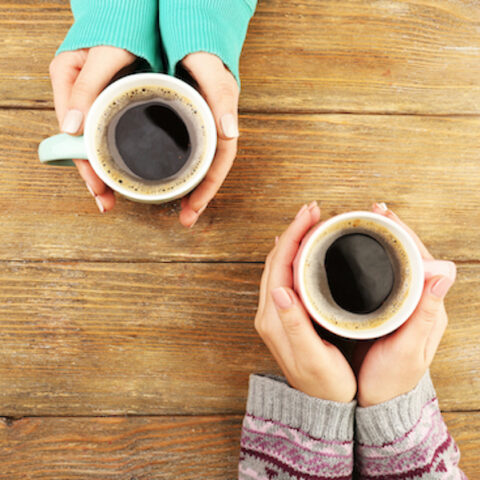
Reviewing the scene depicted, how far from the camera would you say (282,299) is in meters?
0.59

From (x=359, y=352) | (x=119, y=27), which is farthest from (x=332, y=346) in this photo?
(x=119, y=27)

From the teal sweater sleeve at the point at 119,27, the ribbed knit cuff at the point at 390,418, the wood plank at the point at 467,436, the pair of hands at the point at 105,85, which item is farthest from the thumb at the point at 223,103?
the wood plank at the point at 467,436

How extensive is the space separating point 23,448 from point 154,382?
280mm

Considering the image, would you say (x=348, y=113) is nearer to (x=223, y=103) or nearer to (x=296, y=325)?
(x=223, y=103)

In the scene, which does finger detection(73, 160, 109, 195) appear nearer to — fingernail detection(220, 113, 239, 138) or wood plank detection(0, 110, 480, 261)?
wood plank detection(0, 110, 480, 261)

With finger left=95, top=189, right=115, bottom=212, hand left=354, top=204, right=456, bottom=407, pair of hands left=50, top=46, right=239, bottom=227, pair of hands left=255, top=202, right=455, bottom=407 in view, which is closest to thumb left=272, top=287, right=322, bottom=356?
pair of hands left=255, top=202, right=455, bottom=407

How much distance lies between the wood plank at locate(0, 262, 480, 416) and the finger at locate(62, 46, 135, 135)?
0.97 feet

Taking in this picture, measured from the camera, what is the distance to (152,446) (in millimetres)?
791

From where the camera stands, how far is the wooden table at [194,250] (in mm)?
787

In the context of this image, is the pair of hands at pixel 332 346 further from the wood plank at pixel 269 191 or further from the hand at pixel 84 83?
the hand at pixel 84 83

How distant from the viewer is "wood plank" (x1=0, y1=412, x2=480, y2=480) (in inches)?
30.9

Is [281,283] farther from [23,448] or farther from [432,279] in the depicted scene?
[23,448]

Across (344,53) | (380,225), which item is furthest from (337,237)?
(344,53)

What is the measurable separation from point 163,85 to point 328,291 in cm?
40
